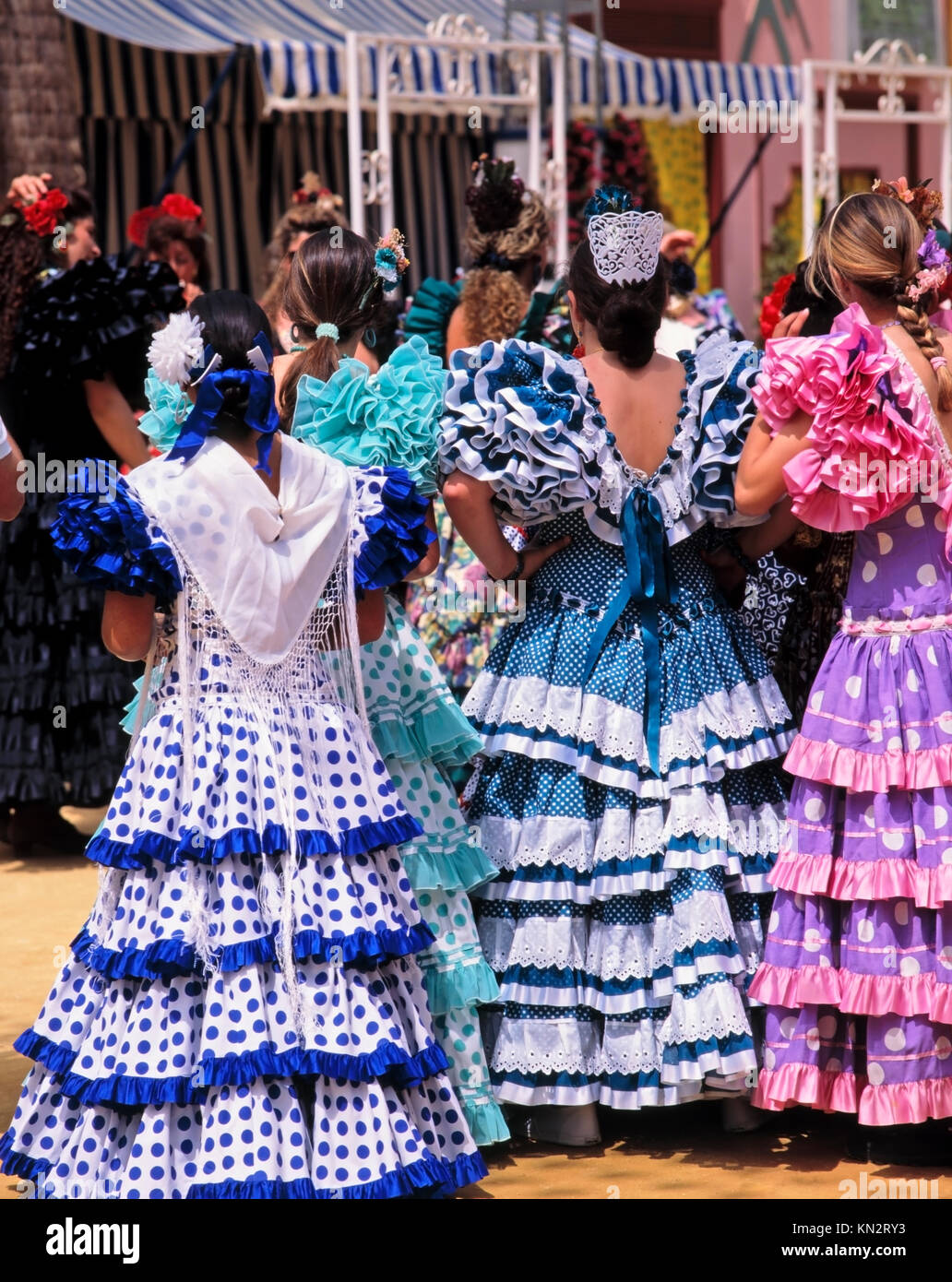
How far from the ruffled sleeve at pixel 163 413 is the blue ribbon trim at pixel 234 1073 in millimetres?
1265

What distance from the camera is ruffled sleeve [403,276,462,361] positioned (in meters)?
6.09

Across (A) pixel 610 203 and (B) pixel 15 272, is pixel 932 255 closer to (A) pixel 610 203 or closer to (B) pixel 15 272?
(A) pixel 610 203

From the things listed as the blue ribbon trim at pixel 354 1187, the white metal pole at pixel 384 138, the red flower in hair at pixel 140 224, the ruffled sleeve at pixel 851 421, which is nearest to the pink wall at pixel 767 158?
the white metal pole at pixel 384 138

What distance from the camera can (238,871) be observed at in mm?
3098

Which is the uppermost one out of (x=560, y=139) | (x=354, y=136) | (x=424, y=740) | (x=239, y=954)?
(x=560, y=139)

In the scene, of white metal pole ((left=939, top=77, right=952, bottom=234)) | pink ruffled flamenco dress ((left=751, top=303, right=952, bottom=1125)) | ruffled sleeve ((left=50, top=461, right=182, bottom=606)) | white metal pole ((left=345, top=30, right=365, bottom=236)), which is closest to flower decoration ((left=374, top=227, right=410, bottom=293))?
pink ruffled flamenco dress ((left=751, top=303, right=952, bottom=1125))

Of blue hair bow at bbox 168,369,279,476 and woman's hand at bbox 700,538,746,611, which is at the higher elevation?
blue hair bow at bbox 168,369,279,476

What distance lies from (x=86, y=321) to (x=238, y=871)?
315 centimetres

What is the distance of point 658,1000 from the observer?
142 inches

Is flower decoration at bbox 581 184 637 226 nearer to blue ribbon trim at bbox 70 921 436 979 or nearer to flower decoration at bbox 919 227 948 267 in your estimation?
flower decoration at bbox 919 227 948 267

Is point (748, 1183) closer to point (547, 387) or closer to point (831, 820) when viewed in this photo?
point (831, 820)

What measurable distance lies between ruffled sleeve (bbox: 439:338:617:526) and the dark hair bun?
12cm

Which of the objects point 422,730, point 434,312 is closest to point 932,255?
point 422,730

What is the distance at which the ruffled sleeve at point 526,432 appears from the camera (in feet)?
11.9
